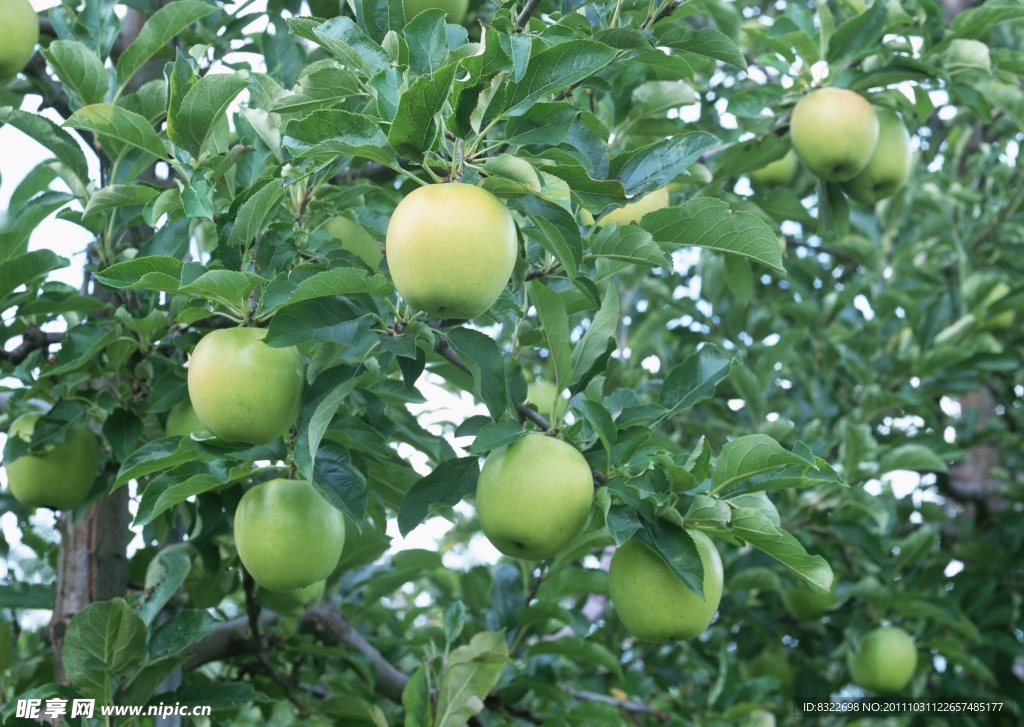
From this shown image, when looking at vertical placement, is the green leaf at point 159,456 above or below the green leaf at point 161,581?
above

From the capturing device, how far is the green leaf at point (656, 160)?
142cm

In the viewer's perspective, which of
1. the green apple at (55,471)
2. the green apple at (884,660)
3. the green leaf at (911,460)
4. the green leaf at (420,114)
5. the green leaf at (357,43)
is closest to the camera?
the green leaf at (420,114)

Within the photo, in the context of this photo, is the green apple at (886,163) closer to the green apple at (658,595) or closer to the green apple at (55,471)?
the green apple at (658,595)

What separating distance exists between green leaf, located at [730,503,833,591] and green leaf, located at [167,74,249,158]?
95 centimetres

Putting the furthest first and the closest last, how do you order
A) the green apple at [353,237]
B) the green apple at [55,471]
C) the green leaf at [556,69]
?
the green apple at [353,237] → the green apple at [55,471] → the green leaf at [556,69]

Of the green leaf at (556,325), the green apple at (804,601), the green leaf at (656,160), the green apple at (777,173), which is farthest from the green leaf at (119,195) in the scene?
the green apple at (804,601)

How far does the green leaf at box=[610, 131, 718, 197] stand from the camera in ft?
4.66

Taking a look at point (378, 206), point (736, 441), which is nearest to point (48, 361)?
point (378, 206)

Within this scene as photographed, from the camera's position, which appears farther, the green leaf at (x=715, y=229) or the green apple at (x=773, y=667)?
the green apple at (x=773, y=667)

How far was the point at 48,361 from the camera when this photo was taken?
1.79 meters

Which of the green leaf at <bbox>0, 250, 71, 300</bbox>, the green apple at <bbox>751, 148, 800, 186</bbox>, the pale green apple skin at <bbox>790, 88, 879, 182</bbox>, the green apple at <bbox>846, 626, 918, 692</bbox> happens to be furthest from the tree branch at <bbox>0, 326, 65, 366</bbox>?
the green apple at <bbox>846, 626, 918, 692</bbox>

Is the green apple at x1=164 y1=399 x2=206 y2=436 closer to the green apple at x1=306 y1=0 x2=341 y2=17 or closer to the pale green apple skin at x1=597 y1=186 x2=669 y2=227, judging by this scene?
the pale green apple skin at x1=597 y1=186 x2=669 y2=227

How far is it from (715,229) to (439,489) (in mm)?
576

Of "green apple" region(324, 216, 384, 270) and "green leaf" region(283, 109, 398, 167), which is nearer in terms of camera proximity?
"green leaf" region(283, 109, 398, 167)
